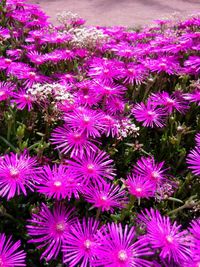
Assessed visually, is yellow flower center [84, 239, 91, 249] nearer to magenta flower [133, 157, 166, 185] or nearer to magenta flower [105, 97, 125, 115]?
magenta flower [133, 157, 166, 185]

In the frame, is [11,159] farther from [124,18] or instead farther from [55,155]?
[124,18]

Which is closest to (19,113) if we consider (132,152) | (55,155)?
(55,155)

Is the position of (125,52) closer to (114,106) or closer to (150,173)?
(114,106)

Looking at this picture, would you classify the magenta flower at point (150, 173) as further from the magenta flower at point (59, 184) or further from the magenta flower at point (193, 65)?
the magenta flower at point (193, 65)

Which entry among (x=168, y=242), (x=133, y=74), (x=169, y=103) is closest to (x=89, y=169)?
(x=168, y=242)

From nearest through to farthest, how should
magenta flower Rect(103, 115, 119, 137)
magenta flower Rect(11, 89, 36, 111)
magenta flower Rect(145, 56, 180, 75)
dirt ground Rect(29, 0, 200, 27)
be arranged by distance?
magenta flower Rect(103, 115, 119, 137) → magenta flower Rect(11, 89, 36, 111) → magenta flower Rect(145, 56, 180, 75) → dirt ground Rect(29, 0, 200, 27)

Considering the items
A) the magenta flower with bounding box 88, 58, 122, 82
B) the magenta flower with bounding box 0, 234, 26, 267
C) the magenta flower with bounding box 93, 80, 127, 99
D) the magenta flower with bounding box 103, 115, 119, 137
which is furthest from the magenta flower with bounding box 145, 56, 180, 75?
the magenta flower with bounding box 0, 234, 26, 267

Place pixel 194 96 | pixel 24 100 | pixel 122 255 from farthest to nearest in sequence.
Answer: pixel 194 96 < pixel 24 100 < pixel 122 255

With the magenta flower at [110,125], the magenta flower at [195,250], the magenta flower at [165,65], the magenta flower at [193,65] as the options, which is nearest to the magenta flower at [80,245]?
the magenta flower at [195,250]
